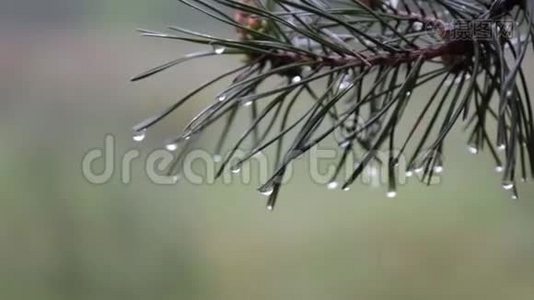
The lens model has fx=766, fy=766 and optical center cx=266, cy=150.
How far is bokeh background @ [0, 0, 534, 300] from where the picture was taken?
2.48 feet

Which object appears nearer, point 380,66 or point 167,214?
point 380,66

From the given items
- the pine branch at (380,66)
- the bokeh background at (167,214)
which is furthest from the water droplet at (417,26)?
the bokeh background at (167,214)

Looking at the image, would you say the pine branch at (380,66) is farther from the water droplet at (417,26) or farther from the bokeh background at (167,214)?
the bokeh background at (167,214)

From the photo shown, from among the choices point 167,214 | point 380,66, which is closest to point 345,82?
point 380,66

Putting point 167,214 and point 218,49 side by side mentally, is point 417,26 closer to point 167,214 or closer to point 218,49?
point 218,49

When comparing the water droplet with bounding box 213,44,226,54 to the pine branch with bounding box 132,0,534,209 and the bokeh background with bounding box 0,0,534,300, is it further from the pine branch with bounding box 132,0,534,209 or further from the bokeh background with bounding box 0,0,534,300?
the bokeh background with bounding box 0,0,534,300

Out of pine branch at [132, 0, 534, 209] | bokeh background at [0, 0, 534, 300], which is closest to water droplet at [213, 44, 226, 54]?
pine branch at [132, 0, 534, 209]

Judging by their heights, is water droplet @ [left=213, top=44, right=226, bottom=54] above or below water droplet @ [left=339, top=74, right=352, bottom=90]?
above

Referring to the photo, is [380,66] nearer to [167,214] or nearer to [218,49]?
[218,49]

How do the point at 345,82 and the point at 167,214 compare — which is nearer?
the point at 345,82

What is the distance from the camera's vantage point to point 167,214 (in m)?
0.82

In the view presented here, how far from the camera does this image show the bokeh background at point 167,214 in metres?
0.76

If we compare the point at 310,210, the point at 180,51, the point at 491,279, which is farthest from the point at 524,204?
the point at 180,51

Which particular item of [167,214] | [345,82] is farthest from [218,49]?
[167,214]
